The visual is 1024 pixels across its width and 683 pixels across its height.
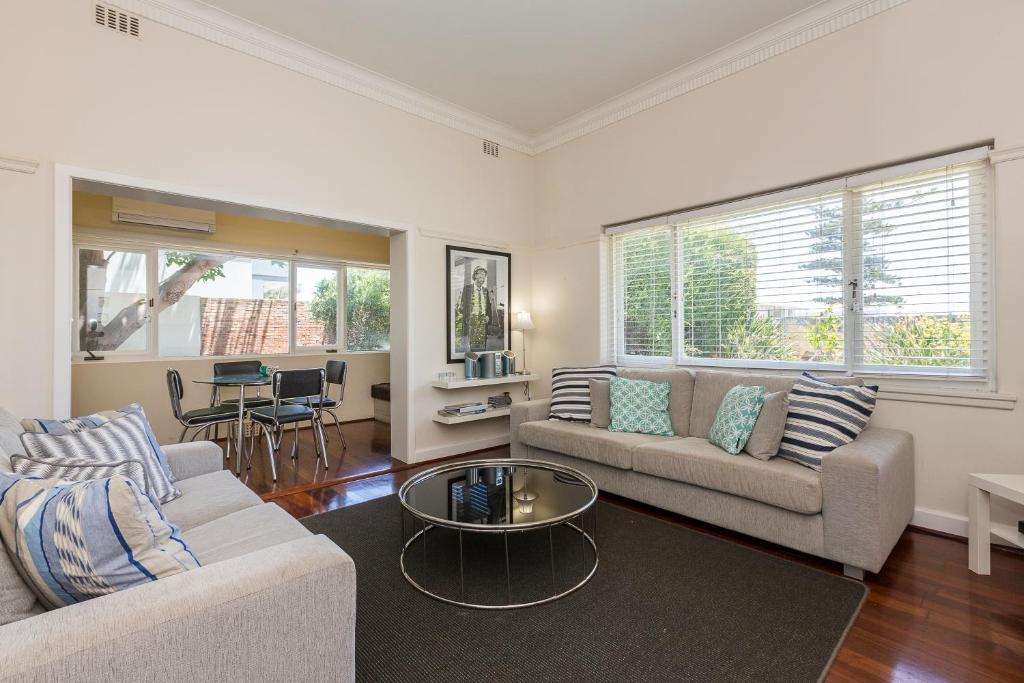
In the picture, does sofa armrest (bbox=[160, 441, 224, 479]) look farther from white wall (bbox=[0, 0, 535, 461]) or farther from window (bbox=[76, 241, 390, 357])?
window (bbox=[76, 241, 390, 357])

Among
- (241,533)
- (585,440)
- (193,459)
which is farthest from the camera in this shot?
(585,440)

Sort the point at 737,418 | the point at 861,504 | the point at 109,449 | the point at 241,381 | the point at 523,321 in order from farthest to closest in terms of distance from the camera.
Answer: the point at 523,321, the point at 241,381, the point at 737,418, the point at 861,504, the point at 109,449

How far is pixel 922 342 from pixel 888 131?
1.28 metres

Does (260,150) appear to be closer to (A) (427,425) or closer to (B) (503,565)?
(A) (427,425)

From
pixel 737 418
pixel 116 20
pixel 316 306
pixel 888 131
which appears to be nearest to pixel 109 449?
pixel 116 20

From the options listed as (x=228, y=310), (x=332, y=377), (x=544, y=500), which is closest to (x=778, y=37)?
(x=544, y=500)

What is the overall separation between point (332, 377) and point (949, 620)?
5.05 metres

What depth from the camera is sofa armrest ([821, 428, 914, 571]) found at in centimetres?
216

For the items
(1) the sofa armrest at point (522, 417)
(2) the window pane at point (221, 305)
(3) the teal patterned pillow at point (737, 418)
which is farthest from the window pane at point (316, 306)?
(3) the teal patterned pillow at point (737, 418)

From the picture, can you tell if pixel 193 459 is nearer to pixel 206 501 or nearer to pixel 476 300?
pixel 206 501

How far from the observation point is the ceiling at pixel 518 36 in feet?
10.3

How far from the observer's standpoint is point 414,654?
1742mm

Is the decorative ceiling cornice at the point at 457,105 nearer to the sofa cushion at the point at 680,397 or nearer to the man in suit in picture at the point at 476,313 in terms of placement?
the man in suit in picture at the point at 476,313

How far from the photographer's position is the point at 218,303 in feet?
18.1
